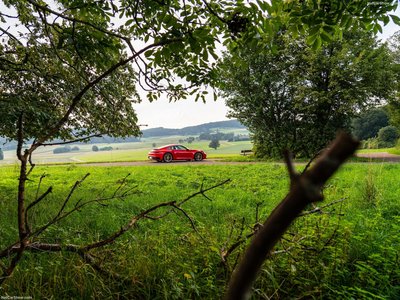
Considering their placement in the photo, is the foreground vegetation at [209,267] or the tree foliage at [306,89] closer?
the foreground vegetation at [209,267]

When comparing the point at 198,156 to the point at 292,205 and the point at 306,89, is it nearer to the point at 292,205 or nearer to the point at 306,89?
the point at 306,89

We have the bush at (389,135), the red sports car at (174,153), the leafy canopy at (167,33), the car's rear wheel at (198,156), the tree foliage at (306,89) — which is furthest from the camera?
the bush at (389,135)

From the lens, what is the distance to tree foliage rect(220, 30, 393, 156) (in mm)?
19453

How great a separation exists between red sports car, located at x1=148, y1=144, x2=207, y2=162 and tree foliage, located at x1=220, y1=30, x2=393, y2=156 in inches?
191

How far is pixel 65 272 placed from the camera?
8.90 ft

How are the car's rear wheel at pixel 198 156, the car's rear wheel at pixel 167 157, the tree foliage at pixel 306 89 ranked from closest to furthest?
the tree foliage at pixel 306 89 < the car's rear wheel at pixel 167 157 < the car's rear wheel at pixel 198 156

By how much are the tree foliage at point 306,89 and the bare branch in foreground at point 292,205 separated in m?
18.5

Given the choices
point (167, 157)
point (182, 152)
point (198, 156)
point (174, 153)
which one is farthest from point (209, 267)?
point (198, 156)

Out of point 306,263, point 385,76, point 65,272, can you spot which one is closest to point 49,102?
point 65,272

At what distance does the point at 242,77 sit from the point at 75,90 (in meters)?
18.3

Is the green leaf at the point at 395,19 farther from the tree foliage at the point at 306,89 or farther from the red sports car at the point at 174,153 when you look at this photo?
the red sports car at the point at 174,153

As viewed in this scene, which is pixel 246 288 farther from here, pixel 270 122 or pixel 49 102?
pixel 270 122

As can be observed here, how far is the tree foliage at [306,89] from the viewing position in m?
19.5

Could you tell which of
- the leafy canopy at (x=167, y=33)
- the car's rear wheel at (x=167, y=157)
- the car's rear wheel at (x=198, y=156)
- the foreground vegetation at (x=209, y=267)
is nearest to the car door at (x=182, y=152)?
the car's rear wheel at (x=167, y=157)
